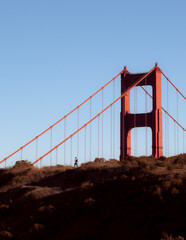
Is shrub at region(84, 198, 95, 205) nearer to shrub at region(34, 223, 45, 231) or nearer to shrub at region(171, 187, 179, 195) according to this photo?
shrub at region(34, 223, 45, 231)

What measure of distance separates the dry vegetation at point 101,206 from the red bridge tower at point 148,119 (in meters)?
12.7

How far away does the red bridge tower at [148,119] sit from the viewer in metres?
48.7

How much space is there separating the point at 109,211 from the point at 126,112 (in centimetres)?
2586

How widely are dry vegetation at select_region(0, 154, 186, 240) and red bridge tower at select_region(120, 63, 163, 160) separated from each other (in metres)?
12.7

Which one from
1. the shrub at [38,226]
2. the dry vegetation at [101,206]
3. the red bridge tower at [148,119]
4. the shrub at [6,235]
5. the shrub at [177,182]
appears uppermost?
the red bridge tower at [148,119]

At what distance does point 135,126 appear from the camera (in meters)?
50.3

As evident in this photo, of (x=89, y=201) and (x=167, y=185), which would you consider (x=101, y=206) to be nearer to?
(x=89, y=201)

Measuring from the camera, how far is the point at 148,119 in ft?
164

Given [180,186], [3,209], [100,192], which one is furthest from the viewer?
[3,209]

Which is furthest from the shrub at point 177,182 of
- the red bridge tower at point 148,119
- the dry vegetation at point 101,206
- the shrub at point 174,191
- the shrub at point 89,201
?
the red bridge tower at point 148,119

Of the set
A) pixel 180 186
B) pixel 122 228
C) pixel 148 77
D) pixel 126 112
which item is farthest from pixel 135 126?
pixel 122 228

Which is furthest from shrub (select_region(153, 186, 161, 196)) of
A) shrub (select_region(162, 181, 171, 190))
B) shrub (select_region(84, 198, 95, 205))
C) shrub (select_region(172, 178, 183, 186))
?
shrub (select_region(84, 198, 95, 205))

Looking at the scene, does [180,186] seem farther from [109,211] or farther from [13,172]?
[13,172]

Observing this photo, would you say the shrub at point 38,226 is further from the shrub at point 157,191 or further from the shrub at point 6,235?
the shrub at point 157,191
